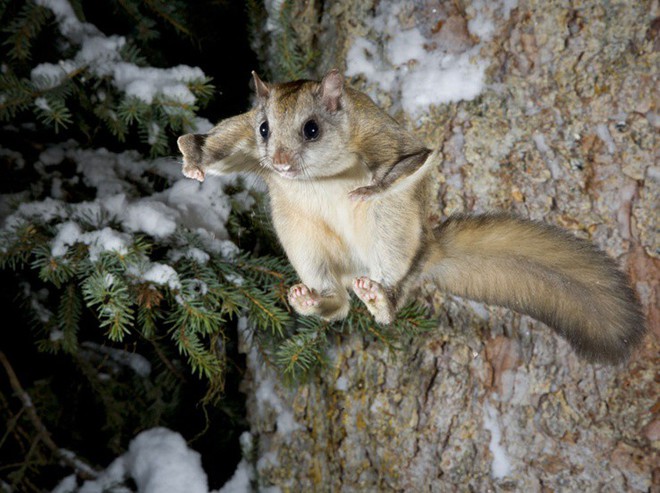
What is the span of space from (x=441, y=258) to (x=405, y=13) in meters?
0.77

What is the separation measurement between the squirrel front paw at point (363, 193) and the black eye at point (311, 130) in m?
0.19

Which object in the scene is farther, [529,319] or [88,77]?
[88,77]

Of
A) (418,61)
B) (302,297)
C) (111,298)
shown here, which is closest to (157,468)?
(111,298)

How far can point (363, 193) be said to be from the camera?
116 centimetres

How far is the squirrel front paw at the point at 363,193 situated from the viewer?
1.15m

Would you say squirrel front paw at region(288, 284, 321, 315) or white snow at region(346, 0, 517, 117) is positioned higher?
white snow at region(346, 0, 517, 117)

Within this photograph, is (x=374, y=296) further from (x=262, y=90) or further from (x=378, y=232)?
(x=262, y=90)

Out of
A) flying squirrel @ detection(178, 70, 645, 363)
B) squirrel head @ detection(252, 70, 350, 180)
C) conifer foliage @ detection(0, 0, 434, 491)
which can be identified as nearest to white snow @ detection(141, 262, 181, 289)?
conifer foliage @ detection(0, 0, 434, 491)

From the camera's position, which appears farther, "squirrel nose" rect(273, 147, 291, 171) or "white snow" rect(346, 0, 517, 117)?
"white snow" rect(346, 0, 517, 117)

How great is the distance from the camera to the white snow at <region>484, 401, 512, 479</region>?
1.63 metres

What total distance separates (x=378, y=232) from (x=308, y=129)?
31cm

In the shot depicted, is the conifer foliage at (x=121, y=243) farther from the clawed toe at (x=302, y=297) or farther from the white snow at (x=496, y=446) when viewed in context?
the white snow at (x=496, y=446)

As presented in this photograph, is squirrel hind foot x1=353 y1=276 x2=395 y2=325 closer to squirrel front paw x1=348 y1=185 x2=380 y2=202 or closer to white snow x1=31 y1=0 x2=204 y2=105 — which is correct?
squirrel front paw x1=348 y1=185 x2=380 y2=202

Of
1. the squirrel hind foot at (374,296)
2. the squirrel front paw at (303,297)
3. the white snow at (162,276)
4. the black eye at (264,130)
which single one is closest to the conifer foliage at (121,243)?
the white snow at (162,276)
